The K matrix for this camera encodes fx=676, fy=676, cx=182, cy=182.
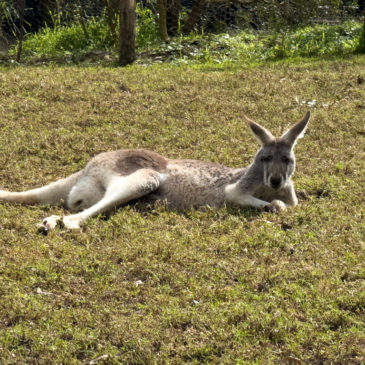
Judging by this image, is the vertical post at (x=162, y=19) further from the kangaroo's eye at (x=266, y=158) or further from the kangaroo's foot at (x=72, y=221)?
the kangaroo's foot at (x=72, y=221)

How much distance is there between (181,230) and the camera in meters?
5.79

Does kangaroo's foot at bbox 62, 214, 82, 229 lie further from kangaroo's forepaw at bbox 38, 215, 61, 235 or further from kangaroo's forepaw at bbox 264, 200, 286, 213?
kangaroo's forepaw at bbox 264, 200, 286, 213

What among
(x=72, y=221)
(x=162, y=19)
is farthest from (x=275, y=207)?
(x=162, y=19)

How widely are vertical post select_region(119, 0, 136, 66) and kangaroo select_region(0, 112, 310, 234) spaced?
5.48m

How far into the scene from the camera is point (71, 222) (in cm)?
A: 587

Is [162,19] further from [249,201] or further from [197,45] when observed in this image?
[249,201]

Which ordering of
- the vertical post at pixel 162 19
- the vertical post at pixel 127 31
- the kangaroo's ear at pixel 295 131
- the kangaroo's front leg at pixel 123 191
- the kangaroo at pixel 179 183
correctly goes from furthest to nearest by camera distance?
1. the vertical post at pixel 162 19
2. the vertical post at pixel 127 31
3. the kangaroo's ear at pixel 295 131
4. the kangaroo at pixel 179 183
5. the kangaroo's front leg at pixel 123 191

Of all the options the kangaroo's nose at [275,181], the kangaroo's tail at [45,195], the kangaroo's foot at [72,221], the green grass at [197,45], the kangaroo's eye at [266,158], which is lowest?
the green grass at [197,45]

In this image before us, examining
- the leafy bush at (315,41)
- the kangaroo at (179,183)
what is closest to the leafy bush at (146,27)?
the leafy bush at (315,41)

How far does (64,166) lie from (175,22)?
6.81 m

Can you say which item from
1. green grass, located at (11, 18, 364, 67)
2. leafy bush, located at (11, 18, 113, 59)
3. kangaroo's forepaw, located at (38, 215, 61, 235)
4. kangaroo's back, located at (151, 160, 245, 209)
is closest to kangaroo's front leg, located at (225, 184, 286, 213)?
kangaroo's back, located at (151, 160, 245, 209)

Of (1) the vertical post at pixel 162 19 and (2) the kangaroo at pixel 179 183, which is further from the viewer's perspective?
(1) the vertical post at pixel 162 19

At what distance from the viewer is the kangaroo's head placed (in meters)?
6.20

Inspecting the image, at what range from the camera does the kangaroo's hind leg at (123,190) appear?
19.8 ft
